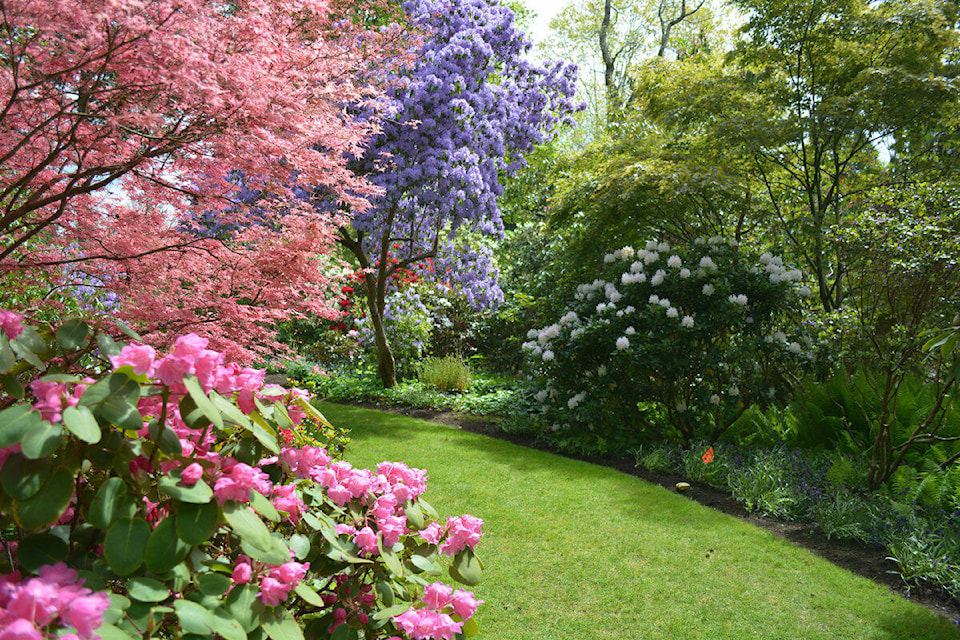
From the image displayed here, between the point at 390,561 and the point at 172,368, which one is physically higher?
the point at 172,368

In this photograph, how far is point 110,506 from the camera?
3.63ft

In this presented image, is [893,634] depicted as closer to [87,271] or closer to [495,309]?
[87,271]

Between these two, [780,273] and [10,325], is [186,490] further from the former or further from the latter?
[780,273]

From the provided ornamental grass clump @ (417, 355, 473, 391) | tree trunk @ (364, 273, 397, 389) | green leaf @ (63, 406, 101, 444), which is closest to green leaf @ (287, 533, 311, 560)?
green leaf @ (63, 406, 101, 444)

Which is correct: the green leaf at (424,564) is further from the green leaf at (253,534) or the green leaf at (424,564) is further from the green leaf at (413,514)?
the green leaf at (253,534)

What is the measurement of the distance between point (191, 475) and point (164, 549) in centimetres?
14

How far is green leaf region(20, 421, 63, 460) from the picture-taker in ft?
3.22

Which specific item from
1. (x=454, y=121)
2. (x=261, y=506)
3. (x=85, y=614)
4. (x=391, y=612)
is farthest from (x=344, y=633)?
(x=454, y=121)

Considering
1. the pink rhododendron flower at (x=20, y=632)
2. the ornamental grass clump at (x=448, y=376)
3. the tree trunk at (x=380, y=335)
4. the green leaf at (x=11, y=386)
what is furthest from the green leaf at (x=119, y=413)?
the ornamental grass clump at (x=448, y=376)

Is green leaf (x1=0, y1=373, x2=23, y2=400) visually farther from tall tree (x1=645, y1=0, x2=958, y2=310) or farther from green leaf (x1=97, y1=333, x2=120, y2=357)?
tall tree (x1=645, y1=0, x2=958, y2=310)

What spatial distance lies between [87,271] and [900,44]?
707 centimetres

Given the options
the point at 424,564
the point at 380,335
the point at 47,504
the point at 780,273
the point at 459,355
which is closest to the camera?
the point at 47,504

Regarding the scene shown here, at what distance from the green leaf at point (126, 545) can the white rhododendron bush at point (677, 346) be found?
4.64 meters

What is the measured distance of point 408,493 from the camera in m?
1.78
